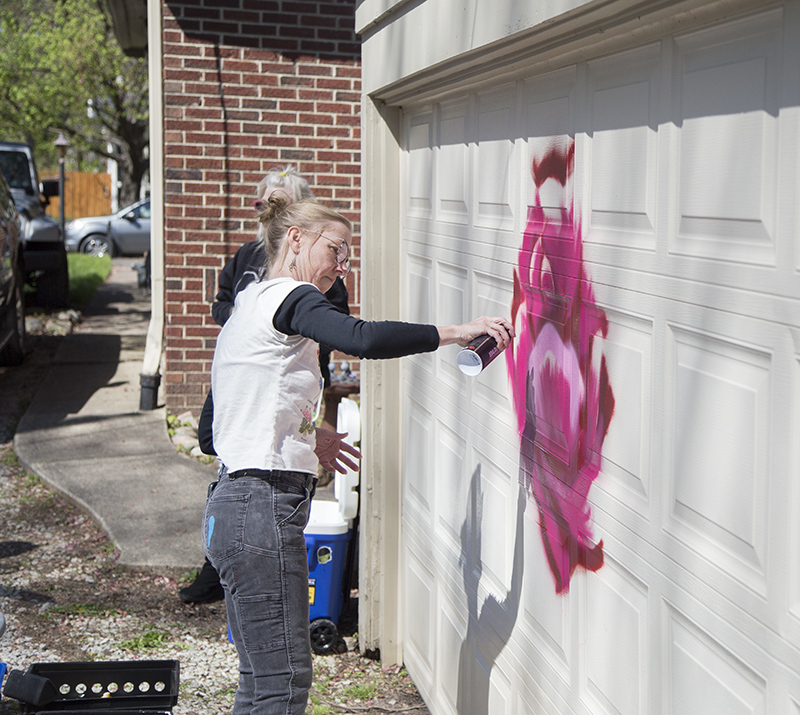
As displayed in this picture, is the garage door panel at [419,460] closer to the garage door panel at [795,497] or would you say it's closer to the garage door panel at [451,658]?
the garage door panel at [451,658]

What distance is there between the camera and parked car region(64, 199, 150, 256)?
23266 millimetres

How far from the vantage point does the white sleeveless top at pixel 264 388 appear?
2.65 m

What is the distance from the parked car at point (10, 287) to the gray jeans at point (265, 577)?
692cm

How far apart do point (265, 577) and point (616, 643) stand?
0.97 metres

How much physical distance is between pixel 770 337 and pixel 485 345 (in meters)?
0.92

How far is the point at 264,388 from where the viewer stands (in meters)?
2.67

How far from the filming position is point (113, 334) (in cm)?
1202

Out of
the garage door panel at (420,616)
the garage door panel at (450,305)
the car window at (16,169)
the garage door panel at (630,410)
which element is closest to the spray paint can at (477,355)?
the garage door panel at (630,410)

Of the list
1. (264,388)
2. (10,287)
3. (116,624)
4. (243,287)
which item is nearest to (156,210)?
(10,287)

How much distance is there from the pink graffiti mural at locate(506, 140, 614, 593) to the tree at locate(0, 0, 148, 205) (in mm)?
25180

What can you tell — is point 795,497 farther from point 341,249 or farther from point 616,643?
point 341,249

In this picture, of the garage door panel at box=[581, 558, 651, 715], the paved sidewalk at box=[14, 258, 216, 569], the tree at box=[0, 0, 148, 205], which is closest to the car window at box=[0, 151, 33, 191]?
the paved sidewalk at box=[14, 258, 216, 569]

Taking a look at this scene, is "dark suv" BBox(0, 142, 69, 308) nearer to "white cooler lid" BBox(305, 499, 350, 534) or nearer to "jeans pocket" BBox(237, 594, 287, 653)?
"white cooler lid" BBox(305, 499, 350, 534)

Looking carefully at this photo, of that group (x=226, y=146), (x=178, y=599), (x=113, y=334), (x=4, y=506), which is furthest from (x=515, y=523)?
(x=113, y=334)
